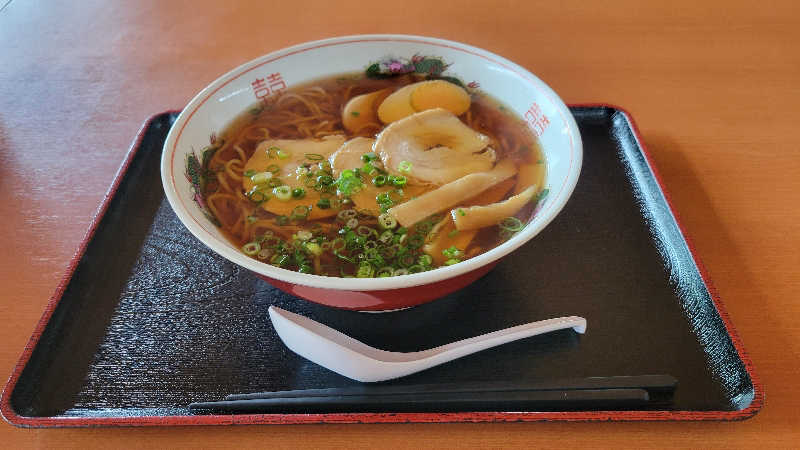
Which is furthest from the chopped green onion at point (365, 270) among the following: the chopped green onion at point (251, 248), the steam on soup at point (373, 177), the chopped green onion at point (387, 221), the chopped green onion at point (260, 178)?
the chopped green onion at point (260, 178)

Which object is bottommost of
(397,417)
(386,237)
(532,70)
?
(397,417)

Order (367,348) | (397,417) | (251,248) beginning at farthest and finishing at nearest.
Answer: (251,248)
(367,348)
(397,417)

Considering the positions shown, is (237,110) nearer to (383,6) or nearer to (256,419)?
(256,419)

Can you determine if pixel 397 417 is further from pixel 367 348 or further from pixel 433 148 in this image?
pixel 433 148

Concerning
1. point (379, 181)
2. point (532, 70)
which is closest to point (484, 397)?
point (379, 181)

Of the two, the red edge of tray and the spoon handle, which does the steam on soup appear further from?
the red edge of tray

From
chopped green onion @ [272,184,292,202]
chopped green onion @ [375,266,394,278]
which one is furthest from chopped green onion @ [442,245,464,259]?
chopped green onion @ [272,184,292,202]

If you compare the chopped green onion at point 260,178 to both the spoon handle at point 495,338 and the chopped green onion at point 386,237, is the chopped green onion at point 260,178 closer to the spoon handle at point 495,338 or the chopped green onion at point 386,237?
the chopped green onion at point 386,237

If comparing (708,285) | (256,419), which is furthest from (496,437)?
(708,285)
